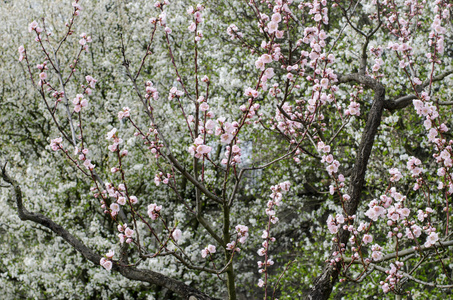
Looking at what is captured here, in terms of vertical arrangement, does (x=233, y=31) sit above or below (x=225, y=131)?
above

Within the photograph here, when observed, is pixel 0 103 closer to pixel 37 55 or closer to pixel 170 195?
pixel 37 55

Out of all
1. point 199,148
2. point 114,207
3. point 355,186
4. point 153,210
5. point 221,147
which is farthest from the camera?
point 221,147

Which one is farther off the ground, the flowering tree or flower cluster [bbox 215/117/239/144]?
the flowering tree

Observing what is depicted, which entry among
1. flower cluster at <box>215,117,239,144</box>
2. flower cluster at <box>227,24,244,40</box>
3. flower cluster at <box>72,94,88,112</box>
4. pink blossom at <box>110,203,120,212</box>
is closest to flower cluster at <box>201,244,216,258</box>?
pink blossom at <box>110,203,120,212</box>

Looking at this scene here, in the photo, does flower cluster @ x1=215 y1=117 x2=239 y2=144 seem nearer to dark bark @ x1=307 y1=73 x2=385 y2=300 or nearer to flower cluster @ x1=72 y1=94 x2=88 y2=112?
flower cluster @ x1=72 y1=94 x2=88 y2=112

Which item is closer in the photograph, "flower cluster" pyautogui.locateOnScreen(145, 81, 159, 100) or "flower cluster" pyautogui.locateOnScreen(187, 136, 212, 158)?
"flower cluster" pyautogui.locateOnScreen(187, 136, 212, 158)

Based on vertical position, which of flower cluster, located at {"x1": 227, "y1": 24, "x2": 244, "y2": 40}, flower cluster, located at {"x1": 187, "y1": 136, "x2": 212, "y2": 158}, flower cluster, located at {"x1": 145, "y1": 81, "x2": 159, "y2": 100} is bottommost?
flower cluster, located at {"x1": 187, "y1": 136, "x2": 212, "y2": 158}

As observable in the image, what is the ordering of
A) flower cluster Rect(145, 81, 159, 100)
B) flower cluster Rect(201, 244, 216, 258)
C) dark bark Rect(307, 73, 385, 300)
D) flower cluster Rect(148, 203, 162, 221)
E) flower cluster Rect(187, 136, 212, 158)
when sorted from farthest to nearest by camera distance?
dark bark Rect(307, 73, 385, 300) → flower cluster Rect(201, 244, 216, 258) → flower cluster Rect(145, 81, 159, 100) → flower cluster Rect(148, 203, 162, 221) → flower cluster Rect(187, 136, 212, 158)

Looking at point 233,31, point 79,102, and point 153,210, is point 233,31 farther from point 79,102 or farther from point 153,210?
point 153,210

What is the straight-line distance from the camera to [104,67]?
11.2m

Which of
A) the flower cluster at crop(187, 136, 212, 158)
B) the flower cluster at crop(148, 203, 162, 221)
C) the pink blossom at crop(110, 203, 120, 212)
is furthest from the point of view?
the pink blossom at crop(110, 203, 120, 212)

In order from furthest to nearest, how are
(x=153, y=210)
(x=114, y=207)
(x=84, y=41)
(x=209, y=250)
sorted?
1. (x=84, y=41)
2. (x=209, y=250)
3. (x=114, y=207)
4. (x=153, y=210)

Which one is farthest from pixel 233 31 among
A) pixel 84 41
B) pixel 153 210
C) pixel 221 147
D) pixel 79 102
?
pixel 221 147

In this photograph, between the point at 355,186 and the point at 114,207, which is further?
the point at 355,186
